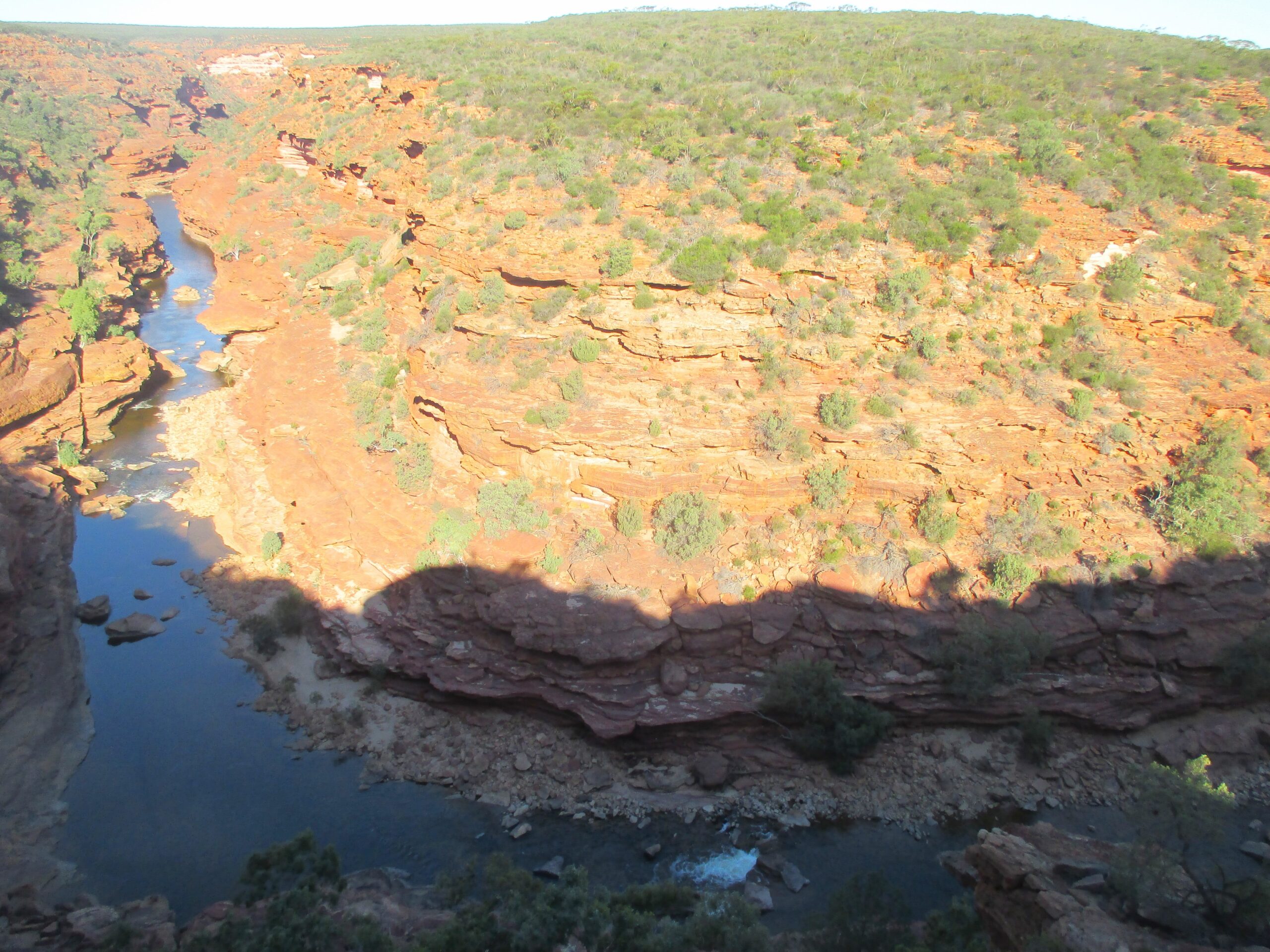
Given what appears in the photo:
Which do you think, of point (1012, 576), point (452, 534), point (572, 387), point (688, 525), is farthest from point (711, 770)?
point (572, 387)

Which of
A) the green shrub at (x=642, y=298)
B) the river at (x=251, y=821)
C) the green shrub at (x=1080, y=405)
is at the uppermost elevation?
the green shrub at (x=642, y=298)

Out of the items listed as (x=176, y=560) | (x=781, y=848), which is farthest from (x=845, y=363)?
(x=176, y=560)

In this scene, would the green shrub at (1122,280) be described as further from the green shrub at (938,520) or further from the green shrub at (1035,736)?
the green shrub at (1035,736)

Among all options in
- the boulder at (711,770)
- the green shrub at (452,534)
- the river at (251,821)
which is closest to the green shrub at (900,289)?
the boulder at (711,770)

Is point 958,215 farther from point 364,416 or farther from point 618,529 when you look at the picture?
point 364,416

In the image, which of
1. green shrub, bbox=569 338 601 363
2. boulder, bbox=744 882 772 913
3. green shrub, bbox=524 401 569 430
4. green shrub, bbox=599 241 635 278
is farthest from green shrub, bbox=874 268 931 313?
boulder, bbox=744 882 772 913

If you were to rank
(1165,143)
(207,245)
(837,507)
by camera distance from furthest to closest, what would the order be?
(207,245)
(1165,143)
(837,507)
